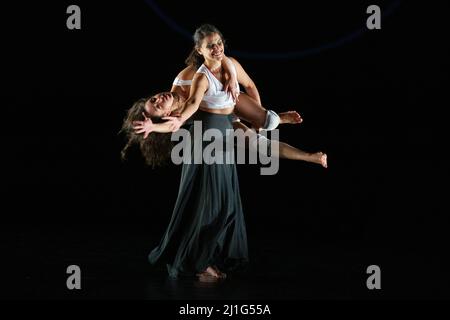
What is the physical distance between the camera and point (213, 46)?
171 inches

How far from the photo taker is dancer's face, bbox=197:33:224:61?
4.34m

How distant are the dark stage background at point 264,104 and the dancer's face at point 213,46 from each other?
1902 mm

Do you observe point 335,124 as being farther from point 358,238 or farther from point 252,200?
point 358,238

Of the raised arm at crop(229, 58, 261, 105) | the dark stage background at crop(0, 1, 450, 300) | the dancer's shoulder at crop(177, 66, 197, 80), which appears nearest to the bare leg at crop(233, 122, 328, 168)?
the raised arm at crop(229, 58, 261, 105)

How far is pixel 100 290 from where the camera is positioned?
4066 millimetres

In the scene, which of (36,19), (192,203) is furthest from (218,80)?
(36,19)

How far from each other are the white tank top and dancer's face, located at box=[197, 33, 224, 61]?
0.08 m

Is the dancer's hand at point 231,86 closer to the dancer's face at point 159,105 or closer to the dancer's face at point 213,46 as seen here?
the dancer's face at point 213,46

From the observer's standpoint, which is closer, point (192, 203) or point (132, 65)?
point (192, 203)

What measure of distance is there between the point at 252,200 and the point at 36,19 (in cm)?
237

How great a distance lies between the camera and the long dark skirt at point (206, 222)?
4.35 meters
